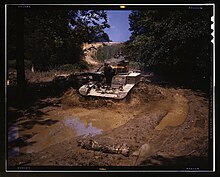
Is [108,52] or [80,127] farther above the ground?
[108,52]

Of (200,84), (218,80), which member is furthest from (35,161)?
(218,80)

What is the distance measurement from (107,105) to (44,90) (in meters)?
0.66

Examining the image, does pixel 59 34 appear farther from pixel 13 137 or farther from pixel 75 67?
pixel 13 137

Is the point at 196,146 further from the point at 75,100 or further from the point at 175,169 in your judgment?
the point at 75,100

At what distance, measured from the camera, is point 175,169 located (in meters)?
2.39

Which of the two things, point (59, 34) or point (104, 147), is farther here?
point (59, 34)

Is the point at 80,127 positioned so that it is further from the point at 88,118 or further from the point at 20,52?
the point at 20,52

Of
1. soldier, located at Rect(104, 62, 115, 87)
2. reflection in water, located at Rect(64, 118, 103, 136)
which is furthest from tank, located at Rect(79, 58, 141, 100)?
reflection in water, located at Rect(64, 118, 103, 136)

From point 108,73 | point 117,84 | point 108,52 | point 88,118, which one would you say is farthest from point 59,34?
point 88,118

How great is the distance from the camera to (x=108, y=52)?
8.21ft

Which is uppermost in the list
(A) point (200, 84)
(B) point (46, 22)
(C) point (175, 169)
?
(B) point (46, 22)

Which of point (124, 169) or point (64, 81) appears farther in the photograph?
point (64, 81)

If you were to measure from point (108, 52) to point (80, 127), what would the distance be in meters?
0.80

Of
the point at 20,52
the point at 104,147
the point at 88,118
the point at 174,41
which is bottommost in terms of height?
the point at 104,147
